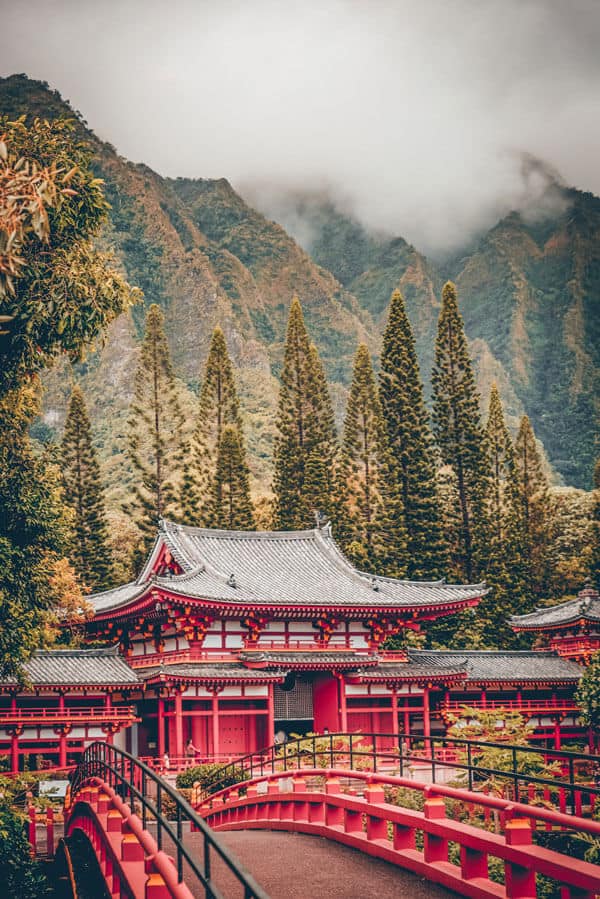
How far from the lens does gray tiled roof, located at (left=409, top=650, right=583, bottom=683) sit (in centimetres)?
2989

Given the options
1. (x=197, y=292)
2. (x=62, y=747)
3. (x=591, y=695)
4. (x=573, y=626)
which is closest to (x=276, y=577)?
(x=62, y=747)

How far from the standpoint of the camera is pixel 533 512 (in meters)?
48.4

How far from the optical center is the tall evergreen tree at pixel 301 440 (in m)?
43.2

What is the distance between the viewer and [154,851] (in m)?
7.21

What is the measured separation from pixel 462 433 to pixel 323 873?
36.5 meters

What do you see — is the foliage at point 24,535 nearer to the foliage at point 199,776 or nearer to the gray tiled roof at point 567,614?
the foliage at point 199,776

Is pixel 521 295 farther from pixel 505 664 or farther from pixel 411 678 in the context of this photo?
pixel 411 678

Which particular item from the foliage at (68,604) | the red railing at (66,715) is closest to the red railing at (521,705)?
the red railing at (66,715)

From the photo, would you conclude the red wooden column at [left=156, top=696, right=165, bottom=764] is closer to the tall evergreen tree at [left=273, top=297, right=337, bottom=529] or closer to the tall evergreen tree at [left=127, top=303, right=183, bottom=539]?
the tall evergreen tree at [left=273, top=297, right=337, bottom=529]

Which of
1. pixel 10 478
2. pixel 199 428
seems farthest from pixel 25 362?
pixel 199 428

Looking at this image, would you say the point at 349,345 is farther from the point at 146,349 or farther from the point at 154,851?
the point at 154,851

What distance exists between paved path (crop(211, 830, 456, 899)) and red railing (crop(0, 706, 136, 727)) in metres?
14.2

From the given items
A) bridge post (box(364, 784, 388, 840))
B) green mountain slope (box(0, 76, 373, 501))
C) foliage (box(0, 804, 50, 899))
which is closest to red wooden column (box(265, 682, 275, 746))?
foliage (box(0, 804, 50, 899))

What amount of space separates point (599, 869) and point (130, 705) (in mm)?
22606
